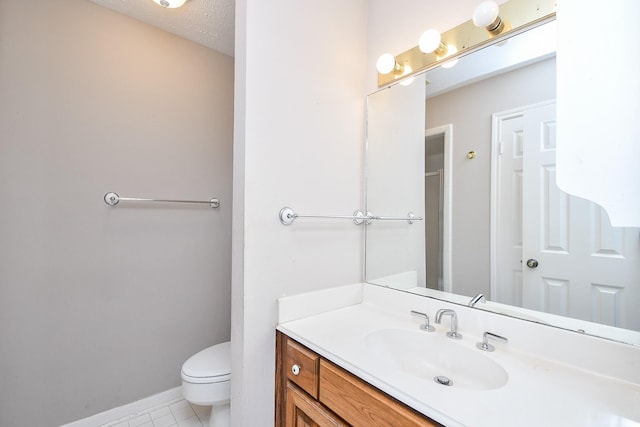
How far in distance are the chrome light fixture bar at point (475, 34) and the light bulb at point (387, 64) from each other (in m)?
0.03

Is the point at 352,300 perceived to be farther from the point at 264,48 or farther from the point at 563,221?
the point at 264,48

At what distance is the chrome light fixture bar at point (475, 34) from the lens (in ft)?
3.01

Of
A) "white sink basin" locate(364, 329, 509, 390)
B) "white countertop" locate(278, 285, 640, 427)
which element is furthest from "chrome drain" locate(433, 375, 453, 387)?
"white countertop" locate(278, 285, 640, 427)

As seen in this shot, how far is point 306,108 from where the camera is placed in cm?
122

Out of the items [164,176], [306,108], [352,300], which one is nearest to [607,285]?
[352,300]

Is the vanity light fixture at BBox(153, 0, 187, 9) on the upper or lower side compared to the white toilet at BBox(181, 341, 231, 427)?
upper

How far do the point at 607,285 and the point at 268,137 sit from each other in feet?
3.97

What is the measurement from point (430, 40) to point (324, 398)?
4.52 ft

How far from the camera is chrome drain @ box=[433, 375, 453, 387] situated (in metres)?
0.89

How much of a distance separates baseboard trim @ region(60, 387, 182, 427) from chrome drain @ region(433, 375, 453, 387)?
5.58 ft

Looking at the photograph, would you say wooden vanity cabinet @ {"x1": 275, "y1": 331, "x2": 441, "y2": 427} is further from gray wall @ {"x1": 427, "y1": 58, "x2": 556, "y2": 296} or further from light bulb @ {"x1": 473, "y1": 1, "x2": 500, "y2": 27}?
light bulb @ {"x1": 473, "y1": 1, "x2": 500, "y2": 27}

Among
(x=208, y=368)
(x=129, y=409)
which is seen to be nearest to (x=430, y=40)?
(x=208, y=368)

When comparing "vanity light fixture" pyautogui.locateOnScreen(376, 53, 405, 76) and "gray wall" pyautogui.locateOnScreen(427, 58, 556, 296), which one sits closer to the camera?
"gray wall" pyautogui.locateOnScreen(427, 58, 556, 296)

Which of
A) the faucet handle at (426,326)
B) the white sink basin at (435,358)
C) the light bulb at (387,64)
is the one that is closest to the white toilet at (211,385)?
the white sink basin at (435,358)
